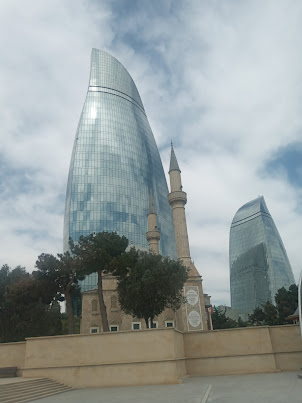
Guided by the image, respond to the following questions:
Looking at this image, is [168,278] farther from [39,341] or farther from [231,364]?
[39,341]

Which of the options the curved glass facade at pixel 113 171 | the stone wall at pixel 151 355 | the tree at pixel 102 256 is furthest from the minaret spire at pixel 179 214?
the curved glass facade at pixel 113 171

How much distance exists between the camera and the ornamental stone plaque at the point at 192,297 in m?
40.0

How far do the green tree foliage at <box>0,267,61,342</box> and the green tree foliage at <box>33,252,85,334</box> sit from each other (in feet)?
2.91

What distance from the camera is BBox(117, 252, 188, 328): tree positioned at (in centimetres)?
3020

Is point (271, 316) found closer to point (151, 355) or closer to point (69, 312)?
point (69, 312)

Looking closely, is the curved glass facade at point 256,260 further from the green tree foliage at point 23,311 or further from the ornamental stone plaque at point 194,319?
the green tree foliage at point 23,311

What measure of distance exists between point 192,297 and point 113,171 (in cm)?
5525

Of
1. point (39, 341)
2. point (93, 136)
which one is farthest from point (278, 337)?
point (93, 136)

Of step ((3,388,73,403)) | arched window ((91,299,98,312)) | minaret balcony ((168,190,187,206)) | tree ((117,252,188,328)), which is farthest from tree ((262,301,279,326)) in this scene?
step ((3,388,73,403))

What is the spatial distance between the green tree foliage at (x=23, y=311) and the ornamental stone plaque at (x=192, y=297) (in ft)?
50.7

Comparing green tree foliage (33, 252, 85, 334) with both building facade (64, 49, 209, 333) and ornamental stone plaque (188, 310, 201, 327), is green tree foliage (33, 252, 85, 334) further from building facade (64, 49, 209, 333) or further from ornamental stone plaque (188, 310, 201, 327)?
building facade (64, 49, 209, 333)

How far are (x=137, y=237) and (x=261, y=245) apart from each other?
6300cm

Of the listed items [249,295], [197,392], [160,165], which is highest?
[160,165]

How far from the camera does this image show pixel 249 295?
428ft
